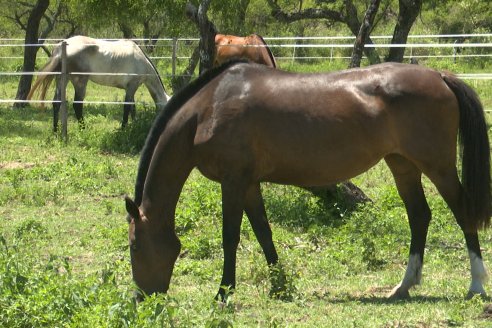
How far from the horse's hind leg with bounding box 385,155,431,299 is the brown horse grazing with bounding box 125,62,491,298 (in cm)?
20

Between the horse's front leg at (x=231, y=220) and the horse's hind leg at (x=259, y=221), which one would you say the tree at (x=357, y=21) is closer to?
the horse's hind leg at (x=259, y=221)

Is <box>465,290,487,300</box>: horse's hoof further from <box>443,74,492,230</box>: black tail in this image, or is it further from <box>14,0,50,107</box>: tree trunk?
<box>14,0,50,107</box>: tree trunk

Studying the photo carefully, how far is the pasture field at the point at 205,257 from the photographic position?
5.28 meters

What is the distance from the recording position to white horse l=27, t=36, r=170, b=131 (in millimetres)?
15805

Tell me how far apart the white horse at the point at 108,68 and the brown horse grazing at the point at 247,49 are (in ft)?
4.15

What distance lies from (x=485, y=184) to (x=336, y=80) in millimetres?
1335

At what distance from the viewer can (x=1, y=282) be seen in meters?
5.52

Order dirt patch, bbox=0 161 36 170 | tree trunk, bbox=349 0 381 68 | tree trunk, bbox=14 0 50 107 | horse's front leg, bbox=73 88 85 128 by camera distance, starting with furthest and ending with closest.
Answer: tree trunk, bbox=14 0 50 107, horse's front leg, bbox=73 88 85 128, dirt patch, bbox=0 161 36 170, tree trunk, bbox=349 0 381 68

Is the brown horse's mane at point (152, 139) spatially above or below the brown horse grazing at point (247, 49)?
above

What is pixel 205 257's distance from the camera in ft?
26.8

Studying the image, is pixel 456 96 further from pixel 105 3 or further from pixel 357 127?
pixel 105 3

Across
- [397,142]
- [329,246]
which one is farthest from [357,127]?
[329,246]

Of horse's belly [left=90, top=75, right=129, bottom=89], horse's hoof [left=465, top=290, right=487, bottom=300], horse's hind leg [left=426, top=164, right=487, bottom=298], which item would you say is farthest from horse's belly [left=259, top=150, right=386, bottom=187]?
horse's belly [left=90, top=75, right=129, bottom=89]

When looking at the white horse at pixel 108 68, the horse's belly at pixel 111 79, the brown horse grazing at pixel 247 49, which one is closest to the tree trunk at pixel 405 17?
the brown horse grazing at pixel 247 49
